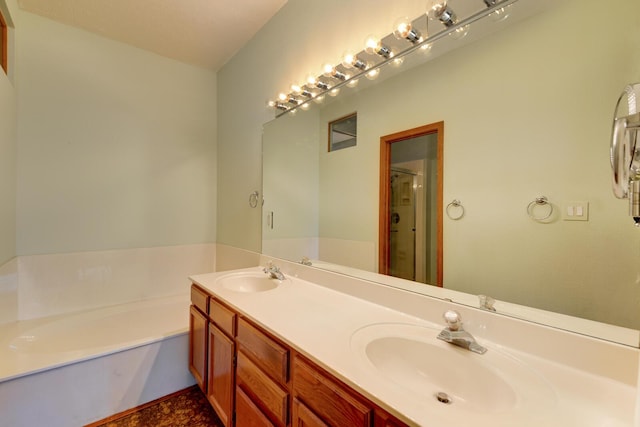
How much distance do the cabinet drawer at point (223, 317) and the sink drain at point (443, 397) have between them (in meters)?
0.90

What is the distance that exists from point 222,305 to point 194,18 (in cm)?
210

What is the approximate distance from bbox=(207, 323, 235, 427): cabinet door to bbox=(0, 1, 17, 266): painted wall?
5.07 feet

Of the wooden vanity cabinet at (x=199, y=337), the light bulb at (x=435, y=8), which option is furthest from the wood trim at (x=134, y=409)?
the light bulb at (x=435, y=8)

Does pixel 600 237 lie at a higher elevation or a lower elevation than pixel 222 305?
higher

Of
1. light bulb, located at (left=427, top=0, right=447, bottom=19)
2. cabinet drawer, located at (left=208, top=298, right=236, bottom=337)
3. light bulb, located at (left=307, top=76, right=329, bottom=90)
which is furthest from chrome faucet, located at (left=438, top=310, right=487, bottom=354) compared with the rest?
light bulb, located at (left=307, top=76, right=329, bottom=90)

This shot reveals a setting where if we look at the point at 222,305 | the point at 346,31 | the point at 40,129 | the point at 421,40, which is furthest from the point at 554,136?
the point at 40,129

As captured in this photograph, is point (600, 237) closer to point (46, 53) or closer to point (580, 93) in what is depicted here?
point (580, 93)

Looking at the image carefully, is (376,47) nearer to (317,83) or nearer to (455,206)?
(317,83)

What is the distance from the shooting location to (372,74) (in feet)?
4.72

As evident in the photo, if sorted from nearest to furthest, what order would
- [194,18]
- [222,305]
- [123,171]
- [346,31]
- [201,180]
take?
[222,305]
[346,31]
[194,18]
[123,171]
[201,180]

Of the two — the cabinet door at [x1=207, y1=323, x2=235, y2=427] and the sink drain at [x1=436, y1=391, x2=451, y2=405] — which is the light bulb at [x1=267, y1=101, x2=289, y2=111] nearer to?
the cabinet door at [x1=207, y1=323, x2=235, y2=427]

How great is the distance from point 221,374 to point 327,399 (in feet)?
2.96

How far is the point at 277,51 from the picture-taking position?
6.80ft

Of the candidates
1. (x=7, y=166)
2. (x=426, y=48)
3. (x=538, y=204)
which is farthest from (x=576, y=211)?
(x=7, y=166)
